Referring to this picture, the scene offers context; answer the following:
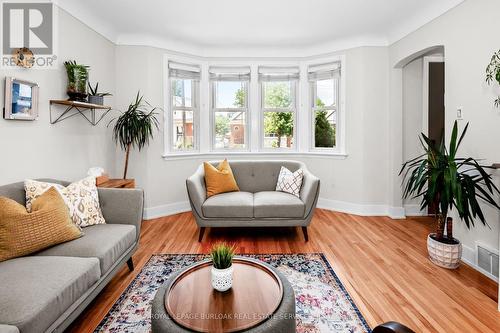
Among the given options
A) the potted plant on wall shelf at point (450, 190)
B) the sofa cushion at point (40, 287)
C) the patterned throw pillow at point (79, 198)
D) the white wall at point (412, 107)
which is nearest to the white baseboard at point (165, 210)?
the patterned throw pillow at point (79, 198)

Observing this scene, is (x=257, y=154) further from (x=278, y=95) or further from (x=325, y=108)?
(x=325, y=108)

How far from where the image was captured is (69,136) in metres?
3.02

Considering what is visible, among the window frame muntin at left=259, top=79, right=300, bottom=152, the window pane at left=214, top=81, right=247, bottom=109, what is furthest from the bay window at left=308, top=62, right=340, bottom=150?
the window pane at left=214, top=81, right=247, bottom=109

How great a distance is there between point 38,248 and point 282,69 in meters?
4.12

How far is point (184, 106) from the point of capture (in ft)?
14.8

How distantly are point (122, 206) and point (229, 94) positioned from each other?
2.93m

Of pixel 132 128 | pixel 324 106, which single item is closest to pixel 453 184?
pixel 324 106

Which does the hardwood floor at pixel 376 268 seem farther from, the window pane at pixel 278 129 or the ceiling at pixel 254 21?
the ceiling at pixel 254 21

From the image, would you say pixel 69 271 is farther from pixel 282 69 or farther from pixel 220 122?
pixel 282 69

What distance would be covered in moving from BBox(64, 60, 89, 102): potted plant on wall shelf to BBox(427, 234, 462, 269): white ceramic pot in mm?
3874

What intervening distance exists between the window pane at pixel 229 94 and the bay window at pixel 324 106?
3.97 ft

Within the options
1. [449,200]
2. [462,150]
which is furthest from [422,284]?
[462,150]

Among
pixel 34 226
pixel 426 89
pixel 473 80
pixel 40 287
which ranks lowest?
pixel 40 287

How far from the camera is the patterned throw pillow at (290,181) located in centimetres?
349
